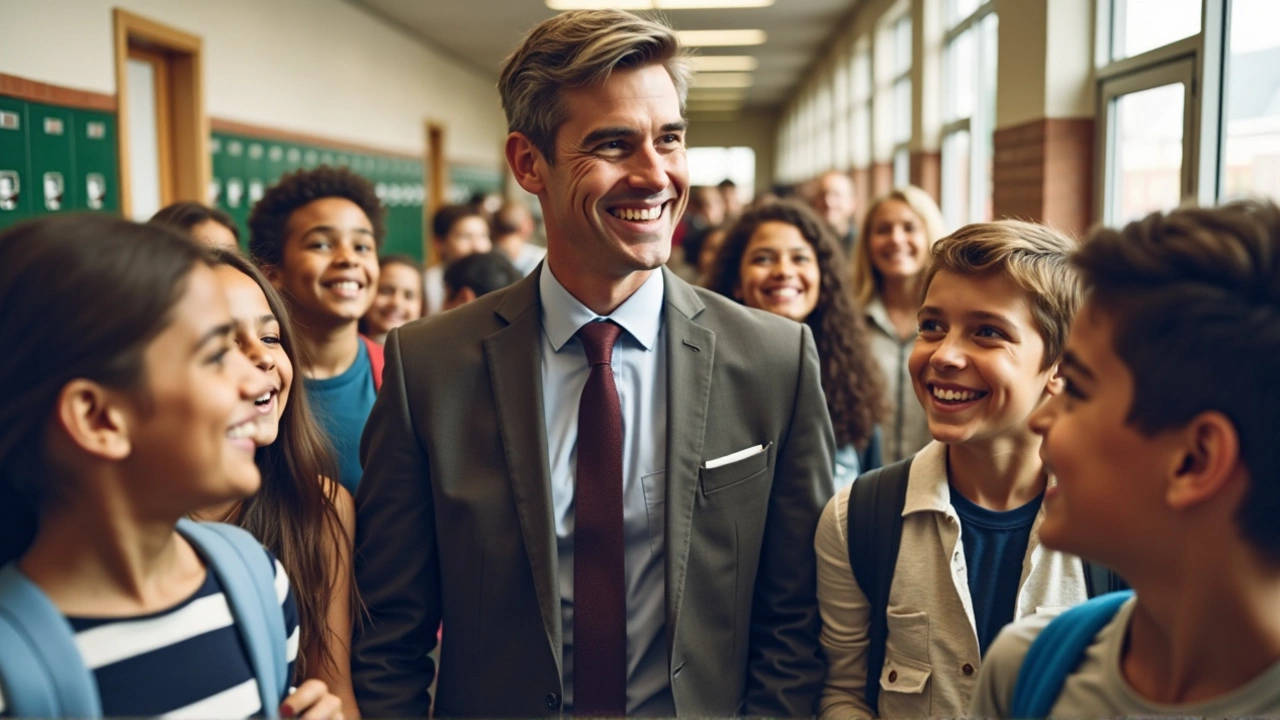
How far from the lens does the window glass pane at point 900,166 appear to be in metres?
10.4

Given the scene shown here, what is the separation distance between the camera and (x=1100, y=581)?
1714mm

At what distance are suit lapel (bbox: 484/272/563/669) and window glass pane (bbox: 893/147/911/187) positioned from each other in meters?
8.87

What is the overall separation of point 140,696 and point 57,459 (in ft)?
0.95

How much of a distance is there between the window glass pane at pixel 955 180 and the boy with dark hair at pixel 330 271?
18.8ft

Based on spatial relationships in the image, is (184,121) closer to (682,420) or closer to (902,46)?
(682,420)

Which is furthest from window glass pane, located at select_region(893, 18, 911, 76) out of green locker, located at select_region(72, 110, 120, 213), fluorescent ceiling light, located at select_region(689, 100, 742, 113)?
fluorescent ceiling light, located at select_region(689, 100, 742, 113)

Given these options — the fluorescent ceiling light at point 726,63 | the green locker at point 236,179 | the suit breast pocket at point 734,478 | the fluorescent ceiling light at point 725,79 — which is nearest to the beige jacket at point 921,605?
the suit breast pocket at point 734,478

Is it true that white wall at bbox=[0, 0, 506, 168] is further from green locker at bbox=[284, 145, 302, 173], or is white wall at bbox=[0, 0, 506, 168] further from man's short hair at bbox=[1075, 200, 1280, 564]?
man's short hair at bbox=[1075, 200, 1280, 564]

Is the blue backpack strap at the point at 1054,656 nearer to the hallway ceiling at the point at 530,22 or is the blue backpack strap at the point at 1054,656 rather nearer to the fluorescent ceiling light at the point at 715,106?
the hallway ceiling at the point at 530,22

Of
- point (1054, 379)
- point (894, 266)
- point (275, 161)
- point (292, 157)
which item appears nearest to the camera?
point (1054, 379)

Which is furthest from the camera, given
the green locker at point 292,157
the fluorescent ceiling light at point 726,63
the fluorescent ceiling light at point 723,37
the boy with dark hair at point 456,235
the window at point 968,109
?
the fluorescent ceiling light at point 726,63

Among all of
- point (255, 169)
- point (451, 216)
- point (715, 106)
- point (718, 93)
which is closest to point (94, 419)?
point (451, 216)

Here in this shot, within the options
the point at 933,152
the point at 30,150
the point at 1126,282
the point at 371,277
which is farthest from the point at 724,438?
the point at 933,152

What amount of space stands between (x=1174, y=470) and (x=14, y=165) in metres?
5.05
